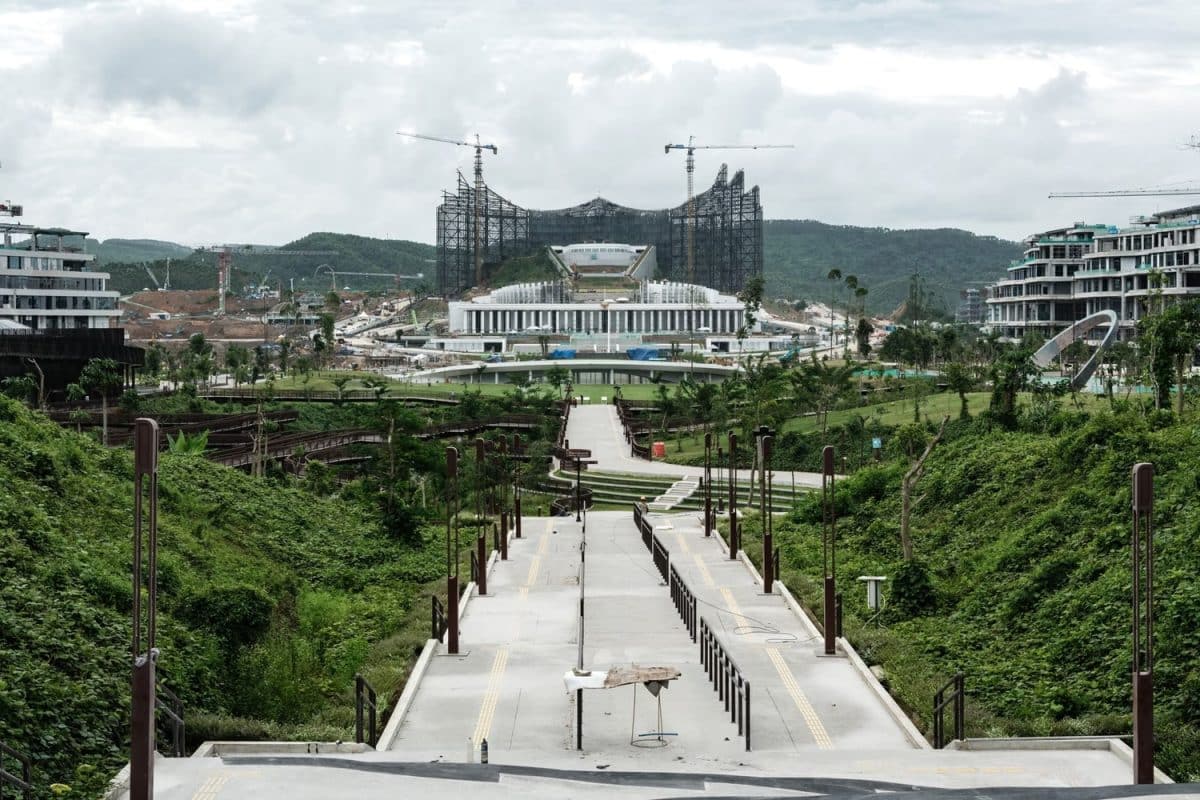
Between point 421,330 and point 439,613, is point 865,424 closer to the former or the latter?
point 439,613

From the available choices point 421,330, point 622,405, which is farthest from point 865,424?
point 421,330

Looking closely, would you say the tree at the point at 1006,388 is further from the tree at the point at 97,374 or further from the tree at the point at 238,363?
the tree at the point at 238,363

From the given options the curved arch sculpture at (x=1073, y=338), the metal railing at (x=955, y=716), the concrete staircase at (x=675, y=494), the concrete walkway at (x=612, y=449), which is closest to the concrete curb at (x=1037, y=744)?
the metal railing at (x=955, y=716)

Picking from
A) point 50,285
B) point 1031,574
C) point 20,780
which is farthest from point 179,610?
point 50,285

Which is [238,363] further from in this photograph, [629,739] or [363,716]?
[629,739]

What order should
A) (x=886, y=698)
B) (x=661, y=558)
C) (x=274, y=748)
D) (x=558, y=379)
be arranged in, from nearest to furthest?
1. (x=274, y=748)
2. (x=886, y=698)
3. (x=661, y=558)
4. (x=558, y=379)
